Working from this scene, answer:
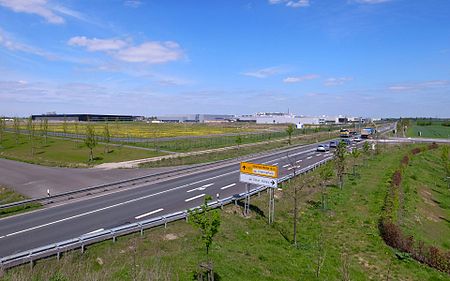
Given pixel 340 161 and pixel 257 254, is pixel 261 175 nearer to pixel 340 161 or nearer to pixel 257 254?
pixel 257 254

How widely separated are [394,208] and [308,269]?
46.9ft

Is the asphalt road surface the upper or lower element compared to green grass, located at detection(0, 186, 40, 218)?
upper

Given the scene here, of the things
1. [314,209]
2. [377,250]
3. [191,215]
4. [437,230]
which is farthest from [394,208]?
[191,215]

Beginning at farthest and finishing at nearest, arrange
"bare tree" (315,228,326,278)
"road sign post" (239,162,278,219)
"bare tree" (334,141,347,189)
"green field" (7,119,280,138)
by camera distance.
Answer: "green field" (7,119,280,138), "bare tree" (334,141,347,189), "road sign post" (239,162,278,219), "bare tree" (315,228,326,278)

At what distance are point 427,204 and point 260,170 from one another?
2217 cm

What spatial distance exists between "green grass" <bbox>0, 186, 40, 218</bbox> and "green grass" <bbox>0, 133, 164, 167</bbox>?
13.8 meters

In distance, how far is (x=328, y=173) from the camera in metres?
30.8

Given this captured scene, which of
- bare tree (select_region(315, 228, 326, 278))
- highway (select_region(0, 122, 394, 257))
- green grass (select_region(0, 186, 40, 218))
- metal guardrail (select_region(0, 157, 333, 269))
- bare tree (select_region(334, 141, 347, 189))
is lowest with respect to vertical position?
bare tree (select_region(315, 228, 326, 278))

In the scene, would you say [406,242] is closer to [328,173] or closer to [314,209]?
[314,209]

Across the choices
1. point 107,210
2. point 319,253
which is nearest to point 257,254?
point 319,253

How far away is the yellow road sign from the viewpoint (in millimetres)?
23125

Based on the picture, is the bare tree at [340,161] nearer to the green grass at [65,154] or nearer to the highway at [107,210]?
the highway at [107,210]

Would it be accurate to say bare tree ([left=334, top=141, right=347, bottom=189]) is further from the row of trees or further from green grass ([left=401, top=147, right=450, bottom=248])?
the row of trees

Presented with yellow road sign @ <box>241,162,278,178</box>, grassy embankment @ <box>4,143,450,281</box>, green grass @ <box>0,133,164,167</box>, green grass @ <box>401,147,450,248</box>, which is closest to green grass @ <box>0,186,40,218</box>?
grassy embankment @ <box>4,143,450,281</box>
